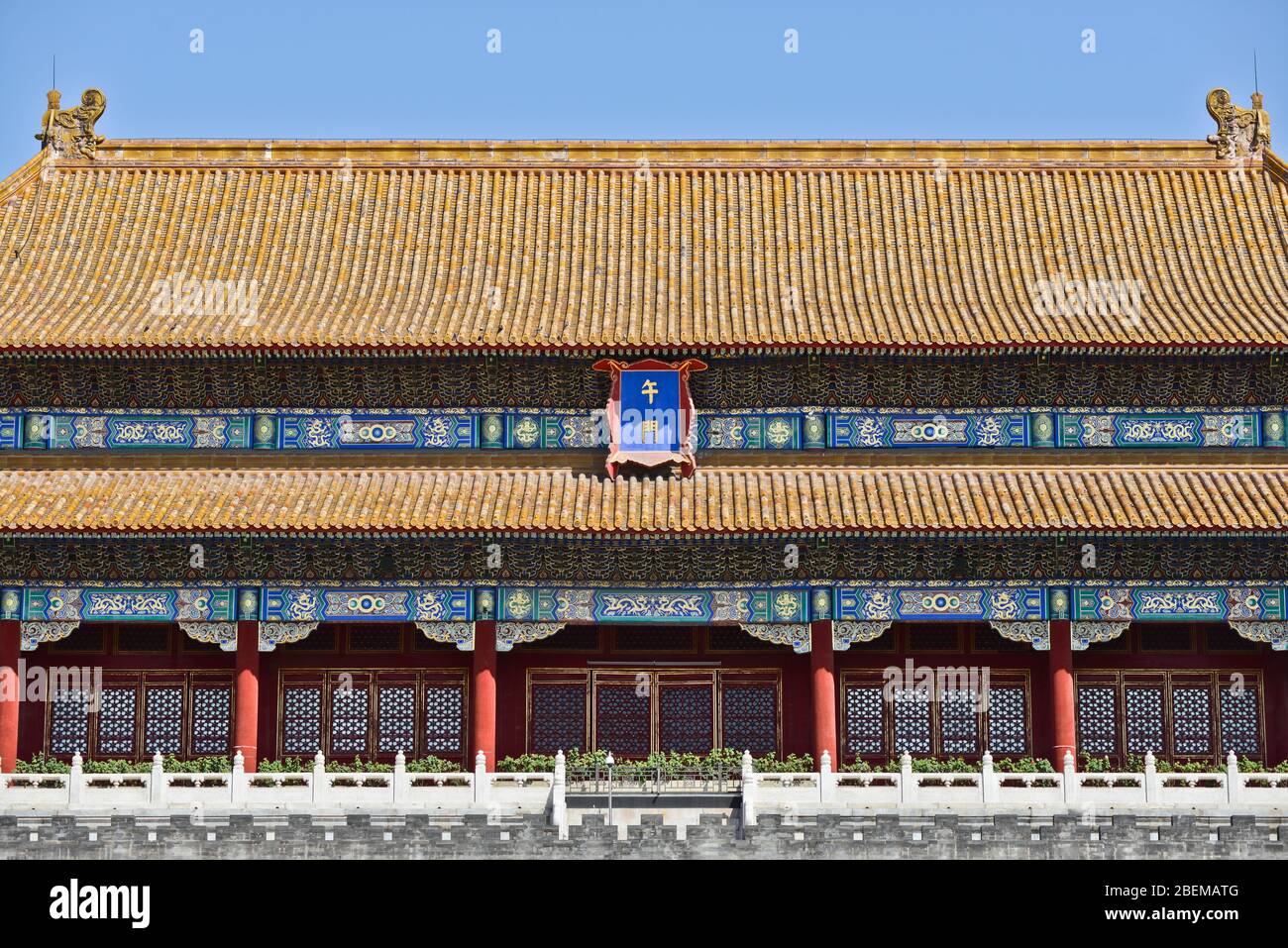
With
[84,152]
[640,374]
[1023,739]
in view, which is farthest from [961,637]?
[84,152]

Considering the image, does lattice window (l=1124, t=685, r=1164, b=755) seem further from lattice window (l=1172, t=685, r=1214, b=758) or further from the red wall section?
the red wall section

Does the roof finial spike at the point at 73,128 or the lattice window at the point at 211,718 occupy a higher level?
the roof finial spike at the point at 73,128

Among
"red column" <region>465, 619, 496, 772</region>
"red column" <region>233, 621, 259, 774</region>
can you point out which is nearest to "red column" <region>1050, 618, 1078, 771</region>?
"red column" <region>465, 619, 496, 772</region>

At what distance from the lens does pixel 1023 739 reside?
38.7 m

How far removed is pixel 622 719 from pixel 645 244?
9.26m

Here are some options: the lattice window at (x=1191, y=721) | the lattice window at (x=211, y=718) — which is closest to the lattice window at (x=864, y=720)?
the lattice window at (x=1191, y=721)

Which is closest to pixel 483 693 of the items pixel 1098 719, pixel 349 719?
pixel 349 719

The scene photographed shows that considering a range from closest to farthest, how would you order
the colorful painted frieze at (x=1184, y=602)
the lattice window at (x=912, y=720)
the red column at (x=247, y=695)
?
the red column at (x=247, y=695)
the colorful painted frieze at (x=1184, y=602)
the lattice window at (x=912, y=720)

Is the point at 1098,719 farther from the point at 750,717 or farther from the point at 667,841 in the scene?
the point at 667,841

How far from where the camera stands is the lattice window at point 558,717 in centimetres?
3853

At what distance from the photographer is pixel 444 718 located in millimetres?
38688

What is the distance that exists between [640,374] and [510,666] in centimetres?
558

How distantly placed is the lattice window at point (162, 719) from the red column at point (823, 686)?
11.0 meters

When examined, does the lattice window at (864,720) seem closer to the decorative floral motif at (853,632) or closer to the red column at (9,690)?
the decorative floral motif at (853,632)
